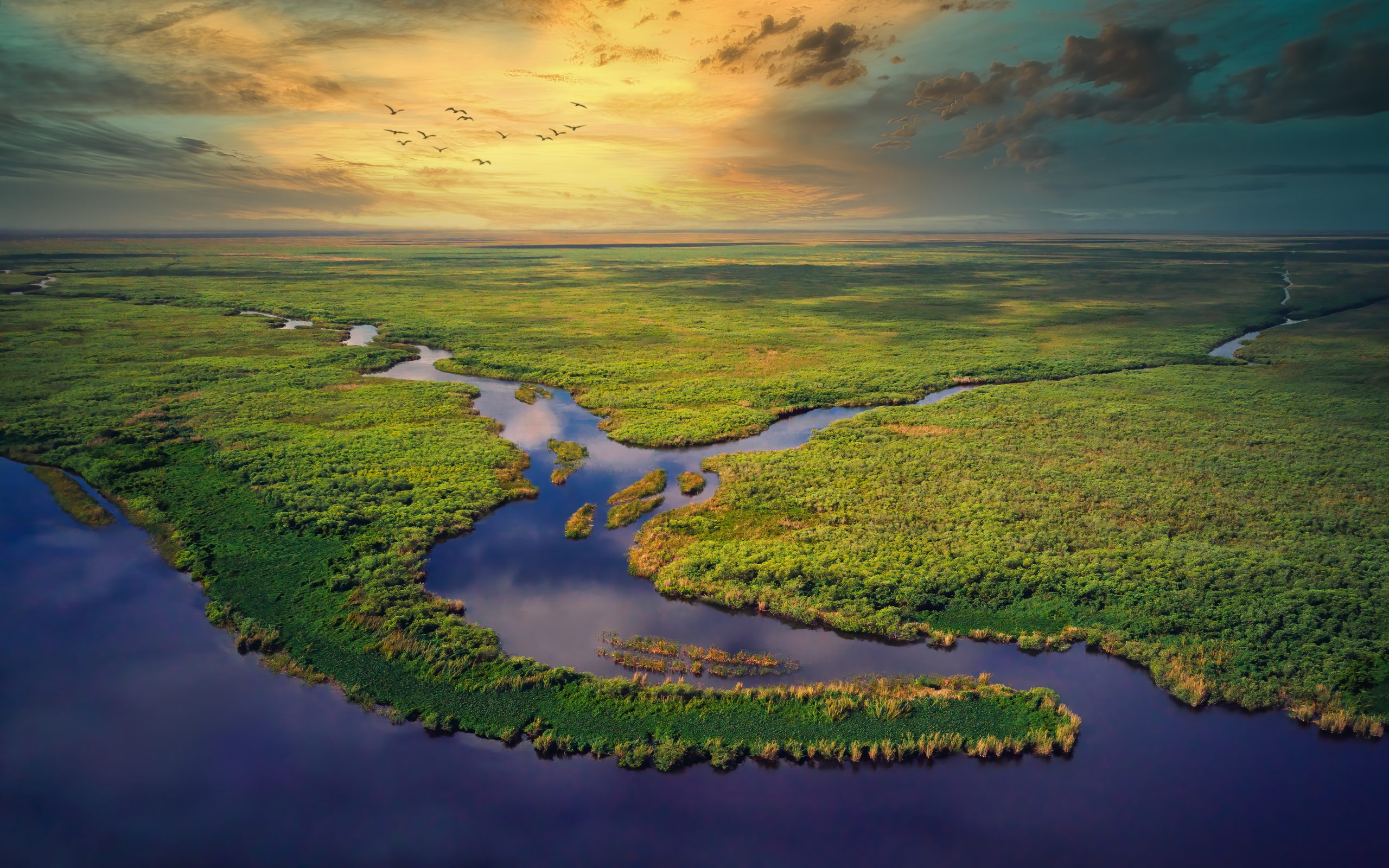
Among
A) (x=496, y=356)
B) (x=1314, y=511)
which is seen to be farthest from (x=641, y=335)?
(x=1314, y=511)

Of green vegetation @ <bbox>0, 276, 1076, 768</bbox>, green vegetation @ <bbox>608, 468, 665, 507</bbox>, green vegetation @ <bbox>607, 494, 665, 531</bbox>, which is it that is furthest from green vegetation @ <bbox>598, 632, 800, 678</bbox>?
green vegetation @ <bbox>608, 468, 665, 507</bbox>

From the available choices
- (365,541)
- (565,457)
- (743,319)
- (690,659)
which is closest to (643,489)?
(565,457)

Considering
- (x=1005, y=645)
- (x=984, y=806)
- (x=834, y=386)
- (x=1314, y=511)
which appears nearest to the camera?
(x=984, y=806)

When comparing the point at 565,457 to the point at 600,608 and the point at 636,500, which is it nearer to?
the point at 636,500

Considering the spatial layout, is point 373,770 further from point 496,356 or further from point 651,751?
point 496,356

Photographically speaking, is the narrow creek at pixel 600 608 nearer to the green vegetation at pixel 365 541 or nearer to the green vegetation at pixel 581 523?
the green vegetation at pixel 581 523

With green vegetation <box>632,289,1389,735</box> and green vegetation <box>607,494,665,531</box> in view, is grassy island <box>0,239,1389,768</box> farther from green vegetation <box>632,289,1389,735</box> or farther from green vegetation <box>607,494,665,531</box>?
green vegetation <box>607,494,665,531</box>
